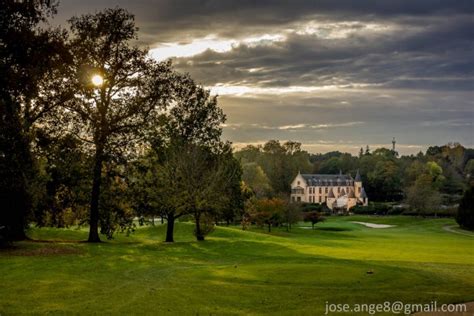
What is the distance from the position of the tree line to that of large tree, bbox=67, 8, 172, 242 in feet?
0.22

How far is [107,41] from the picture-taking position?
37094 mm

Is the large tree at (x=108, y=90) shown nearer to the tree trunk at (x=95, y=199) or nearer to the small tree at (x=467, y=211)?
the tree trunk at (x=95, y=199)

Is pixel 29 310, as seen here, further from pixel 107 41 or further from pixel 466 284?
pixel 107 41

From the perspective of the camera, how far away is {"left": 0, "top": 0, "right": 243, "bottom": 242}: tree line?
29.3 meters

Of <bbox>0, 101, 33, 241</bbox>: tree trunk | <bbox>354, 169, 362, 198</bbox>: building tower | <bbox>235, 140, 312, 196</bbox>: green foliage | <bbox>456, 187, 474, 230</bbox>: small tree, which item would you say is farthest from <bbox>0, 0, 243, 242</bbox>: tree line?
<bbox>354, 169, 362, 198</bbox>: building tower

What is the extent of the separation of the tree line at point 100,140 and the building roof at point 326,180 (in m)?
102

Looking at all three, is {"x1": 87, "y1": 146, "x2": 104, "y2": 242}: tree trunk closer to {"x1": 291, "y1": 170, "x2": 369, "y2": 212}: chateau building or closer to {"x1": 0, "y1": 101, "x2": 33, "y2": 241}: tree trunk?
{"x1": 0, "y1": 101, "x2": 33, "y2": 241}: tree trunk

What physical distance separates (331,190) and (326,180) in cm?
311

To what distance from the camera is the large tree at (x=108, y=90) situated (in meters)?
36.4

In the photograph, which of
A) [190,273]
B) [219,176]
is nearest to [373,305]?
[190,273]

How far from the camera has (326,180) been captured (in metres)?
151

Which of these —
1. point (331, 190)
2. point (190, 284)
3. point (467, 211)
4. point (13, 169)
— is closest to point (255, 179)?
point (467, 211)

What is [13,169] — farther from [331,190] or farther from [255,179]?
[331,190]

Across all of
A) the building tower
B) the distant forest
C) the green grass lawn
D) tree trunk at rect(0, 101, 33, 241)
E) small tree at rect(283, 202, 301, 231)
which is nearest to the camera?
the green grass lawn
